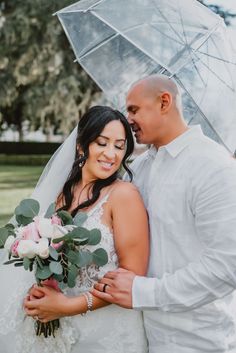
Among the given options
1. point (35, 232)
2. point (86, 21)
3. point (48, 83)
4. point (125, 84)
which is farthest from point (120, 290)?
point (48, 83)

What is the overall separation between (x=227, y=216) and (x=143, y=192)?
55 cm

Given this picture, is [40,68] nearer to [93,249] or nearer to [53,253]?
[93,249]

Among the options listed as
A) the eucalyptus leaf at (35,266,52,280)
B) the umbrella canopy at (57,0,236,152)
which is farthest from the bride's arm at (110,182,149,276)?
the umbrella canopy at (57,0,236,152)

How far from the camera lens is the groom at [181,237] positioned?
2.40 m

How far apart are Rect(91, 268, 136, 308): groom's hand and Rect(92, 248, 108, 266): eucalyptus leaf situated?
2.0 inches

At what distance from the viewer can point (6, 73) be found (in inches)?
1043

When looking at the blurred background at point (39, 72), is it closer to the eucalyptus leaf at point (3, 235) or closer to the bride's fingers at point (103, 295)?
the eucalyptus leaf at point (3, 235)

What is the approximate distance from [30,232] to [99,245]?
320 mm

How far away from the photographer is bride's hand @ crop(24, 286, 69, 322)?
2.59 m

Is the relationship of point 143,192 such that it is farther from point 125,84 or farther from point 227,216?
point 125,84

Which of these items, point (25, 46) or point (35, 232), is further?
point (25, 46)

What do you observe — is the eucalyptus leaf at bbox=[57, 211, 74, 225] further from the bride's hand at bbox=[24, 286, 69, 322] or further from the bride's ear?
the bride's ear

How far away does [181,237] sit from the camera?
254 centimetres

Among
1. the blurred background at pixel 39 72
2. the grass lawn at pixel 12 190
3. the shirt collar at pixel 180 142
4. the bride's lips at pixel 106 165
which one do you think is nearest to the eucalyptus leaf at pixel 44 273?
the bride's lips at pixel 106 165
